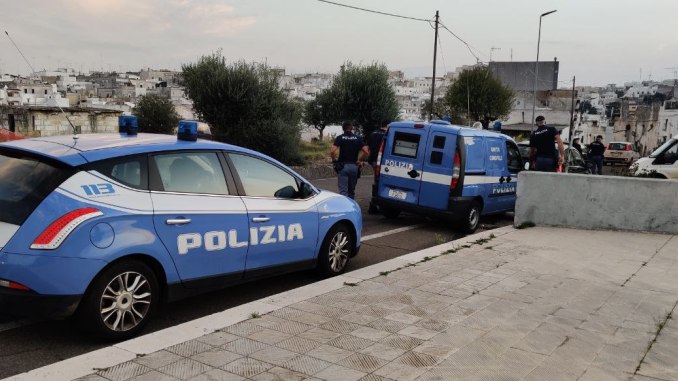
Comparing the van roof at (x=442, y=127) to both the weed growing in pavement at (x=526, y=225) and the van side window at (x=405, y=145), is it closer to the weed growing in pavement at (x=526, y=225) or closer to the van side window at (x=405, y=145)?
the van side window at (x=405, y=145)

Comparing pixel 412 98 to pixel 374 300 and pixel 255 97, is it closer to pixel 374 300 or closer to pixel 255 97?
pixel 255 97

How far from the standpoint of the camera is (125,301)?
14.2 feet

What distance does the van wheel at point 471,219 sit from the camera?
959cm

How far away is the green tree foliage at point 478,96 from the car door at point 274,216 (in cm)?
4401

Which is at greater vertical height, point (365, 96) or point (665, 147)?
point (365, 96)

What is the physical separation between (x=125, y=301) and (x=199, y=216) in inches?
33.8

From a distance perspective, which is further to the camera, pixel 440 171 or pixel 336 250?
pixel 440 171

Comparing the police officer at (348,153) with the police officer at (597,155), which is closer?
the police officer at (348,153)

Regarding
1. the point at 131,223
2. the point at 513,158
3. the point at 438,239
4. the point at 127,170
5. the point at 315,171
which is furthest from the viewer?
the point at 315,171

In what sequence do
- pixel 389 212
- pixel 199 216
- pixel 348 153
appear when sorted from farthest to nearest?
pixel 389 212 → pixel 348 153 → pixel 199 216

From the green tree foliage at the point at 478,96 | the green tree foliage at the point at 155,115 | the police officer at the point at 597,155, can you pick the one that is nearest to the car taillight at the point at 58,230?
the green tree foliage at the point at 155,115

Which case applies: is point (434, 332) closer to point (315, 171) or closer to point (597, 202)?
point (597, 202)

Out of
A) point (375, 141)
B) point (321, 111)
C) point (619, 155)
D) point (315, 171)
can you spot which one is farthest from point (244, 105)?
point (619, 155)

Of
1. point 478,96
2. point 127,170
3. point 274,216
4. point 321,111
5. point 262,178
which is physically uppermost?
point 478,96
